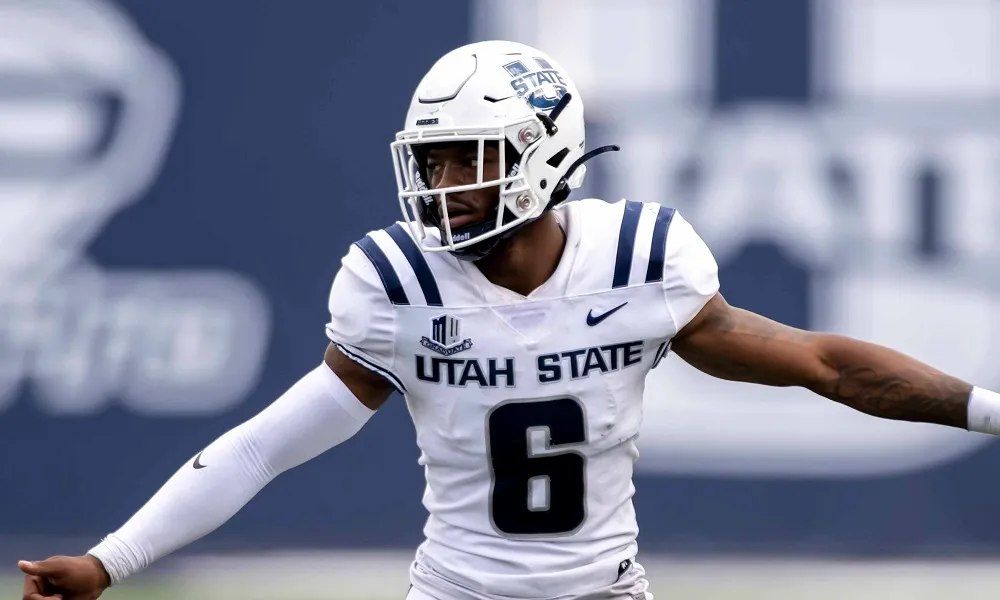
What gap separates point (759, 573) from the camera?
487 cm

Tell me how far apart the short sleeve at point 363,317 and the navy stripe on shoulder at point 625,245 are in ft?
1.21

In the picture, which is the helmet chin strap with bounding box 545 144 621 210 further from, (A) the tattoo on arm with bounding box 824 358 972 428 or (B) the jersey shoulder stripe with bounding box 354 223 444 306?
(A) the tattoo on arm with bounding box 824 358 972 428

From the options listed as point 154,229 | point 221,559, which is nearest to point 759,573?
point 221,559

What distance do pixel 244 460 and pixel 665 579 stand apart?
2.50 metres

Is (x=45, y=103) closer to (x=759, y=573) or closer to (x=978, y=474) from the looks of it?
(x=759, y=573)

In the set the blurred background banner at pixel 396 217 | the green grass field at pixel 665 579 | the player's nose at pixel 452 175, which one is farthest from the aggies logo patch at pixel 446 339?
the blurred background banner at pixel 396 217

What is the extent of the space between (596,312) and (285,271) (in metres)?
2.77

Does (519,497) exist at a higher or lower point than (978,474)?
higher

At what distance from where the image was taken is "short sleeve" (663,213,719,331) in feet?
8.11

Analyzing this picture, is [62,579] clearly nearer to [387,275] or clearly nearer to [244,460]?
[244,460]

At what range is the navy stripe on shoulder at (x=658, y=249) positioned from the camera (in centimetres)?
248

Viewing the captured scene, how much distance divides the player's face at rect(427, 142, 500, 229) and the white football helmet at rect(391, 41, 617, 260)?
0.02 metres

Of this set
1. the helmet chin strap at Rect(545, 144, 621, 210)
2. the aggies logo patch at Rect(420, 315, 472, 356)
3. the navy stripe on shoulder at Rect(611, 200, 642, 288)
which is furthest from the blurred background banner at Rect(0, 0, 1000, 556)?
the aggies logo patch at Rect(420, 315, 472, 356)

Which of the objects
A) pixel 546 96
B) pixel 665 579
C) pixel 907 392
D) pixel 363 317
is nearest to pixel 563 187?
pixel 546 96
